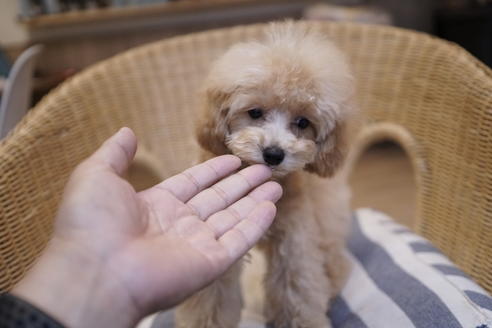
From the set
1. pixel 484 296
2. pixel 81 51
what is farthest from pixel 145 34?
pixel 484 296

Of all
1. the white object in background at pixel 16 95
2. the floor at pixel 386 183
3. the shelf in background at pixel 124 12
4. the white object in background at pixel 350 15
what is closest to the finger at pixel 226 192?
the white object in background at pixel 16 95

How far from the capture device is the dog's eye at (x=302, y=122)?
1.16 metres

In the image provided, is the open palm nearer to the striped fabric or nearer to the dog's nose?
the dog's nose

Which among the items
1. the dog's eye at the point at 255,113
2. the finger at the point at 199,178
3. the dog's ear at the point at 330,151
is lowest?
the dog's ear at the point at 330,151

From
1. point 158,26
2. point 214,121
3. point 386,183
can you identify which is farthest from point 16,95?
point 386,183

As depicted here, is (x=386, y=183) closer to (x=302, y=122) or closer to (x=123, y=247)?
(x=302, y=122)

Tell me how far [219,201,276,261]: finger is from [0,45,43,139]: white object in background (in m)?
1.15

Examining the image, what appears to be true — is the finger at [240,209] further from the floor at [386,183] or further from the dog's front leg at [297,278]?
the floor at [386,183]

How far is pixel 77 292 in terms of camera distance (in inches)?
28.1

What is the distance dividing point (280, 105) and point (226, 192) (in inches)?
11.0

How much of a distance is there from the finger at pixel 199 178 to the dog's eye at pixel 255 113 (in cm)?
18

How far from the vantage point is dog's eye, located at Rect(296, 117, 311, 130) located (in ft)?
3.80

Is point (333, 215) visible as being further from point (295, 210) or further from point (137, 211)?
point (137, 211)

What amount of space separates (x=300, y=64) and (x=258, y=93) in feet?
0.40
